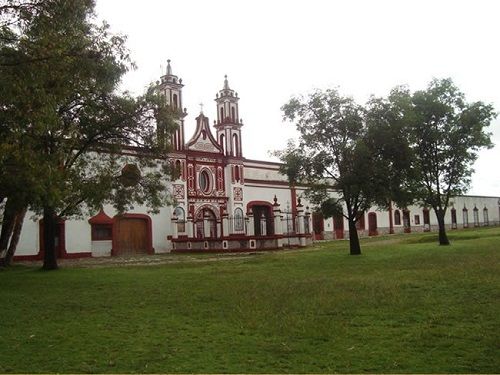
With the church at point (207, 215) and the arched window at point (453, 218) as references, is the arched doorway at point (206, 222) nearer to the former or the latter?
the church at point (207, 215)

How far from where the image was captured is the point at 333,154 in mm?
20594

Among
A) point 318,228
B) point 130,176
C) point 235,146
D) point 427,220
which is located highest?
point 235,146

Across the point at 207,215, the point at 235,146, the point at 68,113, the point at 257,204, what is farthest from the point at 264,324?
the point at 257,204

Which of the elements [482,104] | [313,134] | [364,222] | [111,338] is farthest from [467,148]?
[364,222]

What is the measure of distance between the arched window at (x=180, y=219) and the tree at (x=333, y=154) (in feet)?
48.1

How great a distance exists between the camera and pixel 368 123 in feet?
66.1

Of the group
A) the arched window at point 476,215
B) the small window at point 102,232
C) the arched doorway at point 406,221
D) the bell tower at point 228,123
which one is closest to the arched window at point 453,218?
the arched window at point 476,215

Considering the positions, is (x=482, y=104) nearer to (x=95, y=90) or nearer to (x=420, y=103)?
(x=420, y=103)

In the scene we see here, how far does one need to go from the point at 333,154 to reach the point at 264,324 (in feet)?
45.5

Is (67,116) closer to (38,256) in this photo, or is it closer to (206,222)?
(38,256)

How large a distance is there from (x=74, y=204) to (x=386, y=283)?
1113cm

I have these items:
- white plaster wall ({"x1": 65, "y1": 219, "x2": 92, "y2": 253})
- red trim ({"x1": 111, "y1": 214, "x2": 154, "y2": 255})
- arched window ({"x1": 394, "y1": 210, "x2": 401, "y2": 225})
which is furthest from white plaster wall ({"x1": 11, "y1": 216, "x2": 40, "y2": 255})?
arched window ({"x1": 394, "y1": 210, "x2": 401, "y2": 225})

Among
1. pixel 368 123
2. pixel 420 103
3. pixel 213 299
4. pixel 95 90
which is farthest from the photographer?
pixel 420 103

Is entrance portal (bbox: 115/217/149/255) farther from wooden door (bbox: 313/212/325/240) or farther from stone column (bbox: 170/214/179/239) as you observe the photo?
wooden door (bbox: 313/212/325/240)
